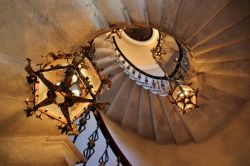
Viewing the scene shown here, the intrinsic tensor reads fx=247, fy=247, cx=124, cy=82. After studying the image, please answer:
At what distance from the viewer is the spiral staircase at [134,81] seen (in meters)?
2.54

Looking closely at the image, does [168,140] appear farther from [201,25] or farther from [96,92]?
[96,92]

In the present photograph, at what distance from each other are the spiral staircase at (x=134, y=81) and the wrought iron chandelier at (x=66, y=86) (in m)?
0.66

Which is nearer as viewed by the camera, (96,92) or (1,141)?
(96,92)

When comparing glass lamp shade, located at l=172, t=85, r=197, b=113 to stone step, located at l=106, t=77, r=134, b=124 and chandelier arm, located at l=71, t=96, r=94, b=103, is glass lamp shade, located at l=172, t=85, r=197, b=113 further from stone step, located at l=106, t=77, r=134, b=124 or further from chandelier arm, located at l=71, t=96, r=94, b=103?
chandelier arm, located at l=71, t=96, r=94, b=103

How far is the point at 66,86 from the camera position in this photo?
1870 mm

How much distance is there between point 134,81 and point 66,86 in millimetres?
3867

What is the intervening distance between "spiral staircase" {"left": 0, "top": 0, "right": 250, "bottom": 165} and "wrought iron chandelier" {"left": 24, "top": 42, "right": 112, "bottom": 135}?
25.9 inches

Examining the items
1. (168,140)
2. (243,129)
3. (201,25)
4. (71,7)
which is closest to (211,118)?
(243,129)

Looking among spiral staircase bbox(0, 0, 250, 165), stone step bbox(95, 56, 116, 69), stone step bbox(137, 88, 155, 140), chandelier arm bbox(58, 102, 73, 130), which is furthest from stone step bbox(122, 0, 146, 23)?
stone step bbox(137, 88, 155, 140)

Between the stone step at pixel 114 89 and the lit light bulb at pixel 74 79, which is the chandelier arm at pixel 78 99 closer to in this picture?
the lit light bulb at pixel 74 79

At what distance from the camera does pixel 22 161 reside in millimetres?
2391

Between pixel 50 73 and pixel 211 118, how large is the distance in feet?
13.0

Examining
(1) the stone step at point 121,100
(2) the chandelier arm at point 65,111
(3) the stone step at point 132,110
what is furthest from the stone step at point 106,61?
(2) the chandelier arm at point 65,111

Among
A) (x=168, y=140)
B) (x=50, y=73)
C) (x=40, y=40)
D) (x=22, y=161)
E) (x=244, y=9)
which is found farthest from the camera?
(x=168, y=140)
